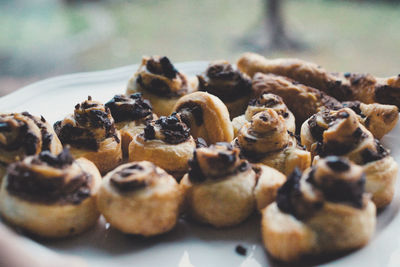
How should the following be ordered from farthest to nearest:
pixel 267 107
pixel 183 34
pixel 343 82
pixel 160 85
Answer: pixel 183 34 < pixel 343 82 < pixel 160 85 < pixel 267 107

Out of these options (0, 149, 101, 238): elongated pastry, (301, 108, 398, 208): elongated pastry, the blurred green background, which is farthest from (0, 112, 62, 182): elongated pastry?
the blurred green background

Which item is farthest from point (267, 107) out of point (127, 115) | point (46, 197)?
point (46, 197)

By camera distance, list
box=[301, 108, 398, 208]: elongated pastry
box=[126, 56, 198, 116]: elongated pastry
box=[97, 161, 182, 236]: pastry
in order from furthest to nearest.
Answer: box=[126, 56, 198, 116]: elongated pastry, box=[301, 108, 398, 208]: elongated pastry, box=[97, 161, 182, 236]: pastry

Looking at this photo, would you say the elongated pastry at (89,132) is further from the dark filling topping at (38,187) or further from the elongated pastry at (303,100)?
A: the elongated pastry at (303,100)

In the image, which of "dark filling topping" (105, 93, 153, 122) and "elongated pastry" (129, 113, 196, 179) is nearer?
"elongated pastry" (129, 113, 196, 179)

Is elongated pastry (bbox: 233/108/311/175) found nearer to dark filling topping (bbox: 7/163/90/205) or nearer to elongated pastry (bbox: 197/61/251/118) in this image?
elongated pastry (bbox: 197/61/251/118)

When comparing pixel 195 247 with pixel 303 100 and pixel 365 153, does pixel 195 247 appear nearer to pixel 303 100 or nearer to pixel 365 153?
pixel 365 153
